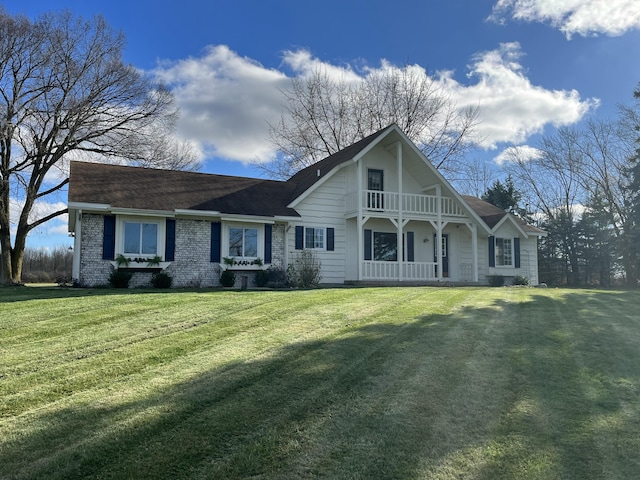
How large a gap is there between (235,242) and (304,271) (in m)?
2.84

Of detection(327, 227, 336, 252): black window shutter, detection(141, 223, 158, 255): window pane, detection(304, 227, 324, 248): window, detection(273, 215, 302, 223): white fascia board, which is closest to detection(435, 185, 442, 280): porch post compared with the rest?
detection(327, 227, 336, 252): black window shutter

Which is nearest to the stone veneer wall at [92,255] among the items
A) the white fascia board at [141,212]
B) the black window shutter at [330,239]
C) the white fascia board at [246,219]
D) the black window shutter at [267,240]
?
the white fascia board at [141,212]

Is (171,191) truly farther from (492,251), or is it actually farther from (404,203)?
(492,251)

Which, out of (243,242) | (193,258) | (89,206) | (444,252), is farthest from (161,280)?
(444,252)

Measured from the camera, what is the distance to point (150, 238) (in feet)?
54.1

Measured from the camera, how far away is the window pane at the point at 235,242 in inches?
698

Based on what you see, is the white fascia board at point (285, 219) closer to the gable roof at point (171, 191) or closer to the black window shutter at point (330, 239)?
the gable roof at point (171, 191)

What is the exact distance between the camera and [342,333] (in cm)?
714

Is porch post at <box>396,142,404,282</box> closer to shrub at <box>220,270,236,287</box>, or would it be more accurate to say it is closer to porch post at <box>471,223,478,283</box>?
porch post at <box>471,223,478,283</box>

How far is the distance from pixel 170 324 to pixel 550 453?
589 cm

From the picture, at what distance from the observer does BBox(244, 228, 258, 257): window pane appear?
17953 millimetres

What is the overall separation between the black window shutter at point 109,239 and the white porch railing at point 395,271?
30.6 ft

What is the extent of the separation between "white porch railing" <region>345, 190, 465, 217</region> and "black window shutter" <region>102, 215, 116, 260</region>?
29.8 ft

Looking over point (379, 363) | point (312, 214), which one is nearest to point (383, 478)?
point (379, 363)
